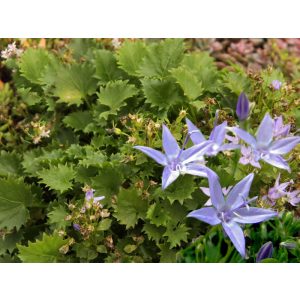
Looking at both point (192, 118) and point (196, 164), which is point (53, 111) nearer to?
point (192, 118)

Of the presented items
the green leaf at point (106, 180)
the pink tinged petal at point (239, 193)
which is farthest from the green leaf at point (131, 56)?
the pink tinged petal at point (239, 193)

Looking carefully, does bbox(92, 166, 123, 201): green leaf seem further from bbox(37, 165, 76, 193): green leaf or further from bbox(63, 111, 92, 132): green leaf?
bbox(63, 111, 92, 132): green leaf

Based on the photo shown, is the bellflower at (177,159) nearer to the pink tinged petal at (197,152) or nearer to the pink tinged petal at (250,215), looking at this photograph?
the pink tinged petal at (197,152)

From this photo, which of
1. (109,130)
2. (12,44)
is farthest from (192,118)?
(12,44)

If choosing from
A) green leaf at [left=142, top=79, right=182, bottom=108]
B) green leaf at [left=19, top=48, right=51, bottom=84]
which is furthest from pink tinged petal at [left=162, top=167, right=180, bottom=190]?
green leaf at [left=19, top=48, right=51, bottom=84]

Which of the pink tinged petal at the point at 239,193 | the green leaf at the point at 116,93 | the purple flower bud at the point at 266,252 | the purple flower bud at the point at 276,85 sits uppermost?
the purple flower bud at the point at 276,85

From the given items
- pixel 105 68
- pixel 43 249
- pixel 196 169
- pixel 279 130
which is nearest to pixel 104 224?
pixel 43 249
